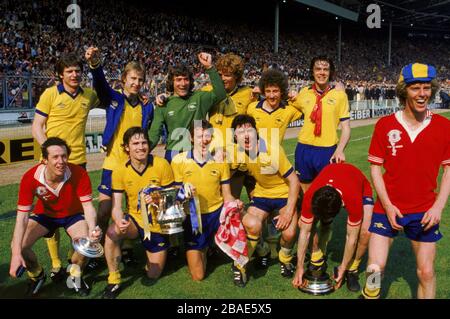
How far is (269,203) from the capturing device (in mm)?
5070

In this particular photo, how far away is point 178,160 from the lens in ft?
16.0

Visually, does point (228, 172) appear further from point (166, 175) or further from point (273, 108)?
point (273, 108)

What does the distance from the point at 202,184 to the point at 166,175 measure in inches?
14.8

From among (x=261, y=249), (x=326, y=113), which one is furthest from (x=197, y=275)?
(x=326, y=113)

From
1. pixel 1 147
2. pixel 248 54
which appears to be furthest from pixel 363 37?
pixel 1 147

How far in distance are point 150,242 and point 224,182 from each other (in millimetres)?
945

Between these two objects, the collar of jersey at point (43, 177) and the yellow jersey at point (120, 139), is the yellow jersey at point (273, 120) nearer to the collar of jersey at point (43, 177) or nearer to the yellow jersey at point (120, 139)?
the yellow jersey at point (120, 139)

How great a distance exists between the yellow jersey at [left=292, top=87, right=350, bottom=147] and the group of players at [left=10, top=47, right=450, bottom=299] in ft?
0.04

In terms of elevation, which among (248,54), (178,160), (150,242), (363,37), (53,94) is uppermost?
(363,37)

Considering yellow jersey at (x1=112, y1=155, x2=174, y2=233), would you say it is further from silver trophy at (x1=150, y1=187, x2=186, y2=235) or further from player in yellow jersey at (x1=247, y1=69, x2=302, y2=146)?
player in yellow jersey at (x1=247, y1=69, x2=302, y2=146)

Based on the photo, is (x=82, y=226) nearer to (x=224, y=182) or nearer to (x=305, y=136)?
(x=224, y=182)

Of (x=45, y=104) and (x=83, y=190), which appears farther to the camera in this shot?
(x=45, y=104)

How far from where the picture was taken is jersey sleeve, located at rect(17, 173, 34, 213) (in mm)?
4098

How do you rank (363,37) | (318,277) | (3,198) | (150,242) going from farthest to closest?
1. (363,37)
2. (3,198)
3. (150,242)
4. (318,277)
